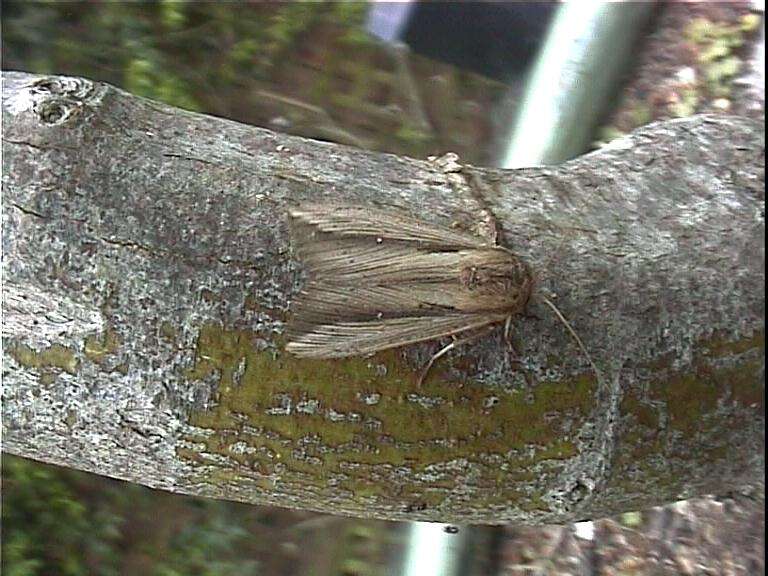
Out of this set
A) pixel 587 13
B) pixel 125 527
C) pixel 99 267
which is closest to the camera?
pixel 99 267

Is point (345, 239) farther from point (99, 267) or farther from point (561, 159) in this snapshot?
point (561, 159)

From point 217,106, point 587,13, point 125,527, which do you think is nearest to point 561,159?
point 587,13

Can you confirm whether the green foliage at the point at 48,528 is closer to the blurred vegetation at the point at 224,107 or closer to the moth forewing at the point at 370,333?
the blurred vegetation at the point at 224,107

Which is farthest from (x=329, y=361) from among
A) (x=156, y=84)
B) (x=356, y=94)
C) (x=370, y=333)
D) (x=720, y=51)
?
(x=156, y=84)

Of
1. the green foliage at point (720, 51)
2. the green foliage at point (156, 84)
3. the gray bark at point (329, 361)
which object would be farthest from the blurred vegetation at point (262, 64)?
the gray bark at point (329, 361)

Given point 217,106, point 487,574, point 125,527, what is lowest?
point 125,527
